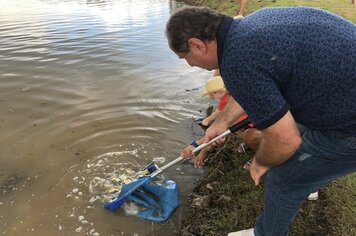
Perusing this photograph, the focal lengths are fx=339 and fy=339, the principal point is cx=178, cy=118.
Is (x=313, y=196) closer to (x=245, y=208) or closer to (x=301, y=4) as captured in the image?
(x=245, y=208)

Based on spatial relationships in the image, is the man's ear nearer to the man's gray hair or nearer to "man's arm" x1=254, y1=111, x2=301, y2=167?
the man's gray hair

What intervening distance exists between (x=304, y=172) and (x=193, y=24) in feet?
3.93

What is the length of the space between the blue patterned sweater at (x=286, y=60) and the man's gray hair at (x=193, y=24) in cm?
6

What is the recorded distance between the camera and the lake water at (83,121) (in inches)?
148

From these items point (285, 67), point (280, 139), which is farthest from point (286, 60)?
point (280, 139)

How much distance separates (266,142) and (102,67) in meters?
6.74

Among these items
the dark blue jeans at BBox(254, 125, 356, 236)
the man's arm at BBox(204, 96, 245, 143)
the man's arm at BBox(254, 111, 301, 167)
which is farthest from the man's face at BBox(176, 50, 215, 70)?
the man's arm at BBox(204, 96, 245, 143)

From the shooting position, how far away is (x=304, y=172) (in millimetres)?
2230

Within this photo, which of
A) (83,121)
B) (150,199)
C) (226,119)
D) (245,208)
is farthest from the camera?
(83,121)

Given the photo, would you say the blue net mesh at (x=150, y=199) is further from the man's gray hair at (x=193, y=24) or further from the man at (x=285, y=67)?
the man's gray hair at (x=193, y=24)

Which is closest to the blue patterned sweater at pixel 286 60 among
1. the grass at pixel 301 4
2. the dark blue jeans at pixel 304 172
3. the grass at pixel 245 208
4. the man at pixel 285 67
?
the man at pixel 285 67

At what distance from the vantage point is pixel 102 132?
17.5 feet

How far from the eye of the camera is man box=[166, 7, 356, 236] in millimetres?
1806

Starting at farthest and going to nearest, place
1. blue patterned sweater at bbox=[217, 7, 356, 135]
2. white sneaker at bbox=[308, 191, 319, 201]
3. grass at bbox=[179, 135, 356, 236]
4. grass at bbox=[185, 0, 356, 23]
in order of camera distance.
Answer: grass at bbox=[185, 0, 356, 23] → white sneaker at bbox=[308, 191, 319, 201] → grass at bbox=[179, 135, 356, 236] → blue patterned sweater at bbox=[217, 7, 356, 135]
